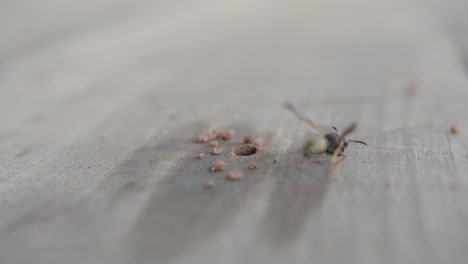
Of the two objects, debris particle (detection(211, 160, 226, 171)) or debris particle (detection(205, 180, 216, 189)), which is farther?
debris particle (detection(211, 160, 226, 171))

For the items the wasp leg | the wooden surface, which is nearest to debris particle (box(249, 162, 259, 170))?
the wooden surface

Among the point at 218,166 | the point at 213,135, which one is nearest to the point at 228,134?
the point at 213,135

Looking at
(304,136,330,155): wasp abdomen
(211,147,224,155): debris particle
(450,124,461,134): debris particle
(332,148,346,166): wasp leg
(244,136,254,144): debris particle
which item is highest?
(304,136,330,155): wasp abdomen

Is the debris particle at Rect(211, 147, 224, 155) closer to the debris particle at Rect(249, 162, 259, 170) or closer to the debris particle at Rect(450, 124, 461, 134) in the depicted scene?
the debris particle at Rect(249, 162, 259, 170)

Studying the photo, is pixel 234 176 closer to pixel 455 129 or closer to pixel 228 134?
pixel 228 134

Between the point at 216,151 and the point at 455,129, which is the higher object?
the point at 216,151

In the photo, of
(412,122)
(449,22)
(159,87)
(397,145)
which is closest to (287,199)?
(397,145)

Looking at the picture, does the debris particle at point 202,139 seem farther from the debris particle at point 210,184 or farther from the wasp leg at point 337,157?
the wasp leg at point 337,157
